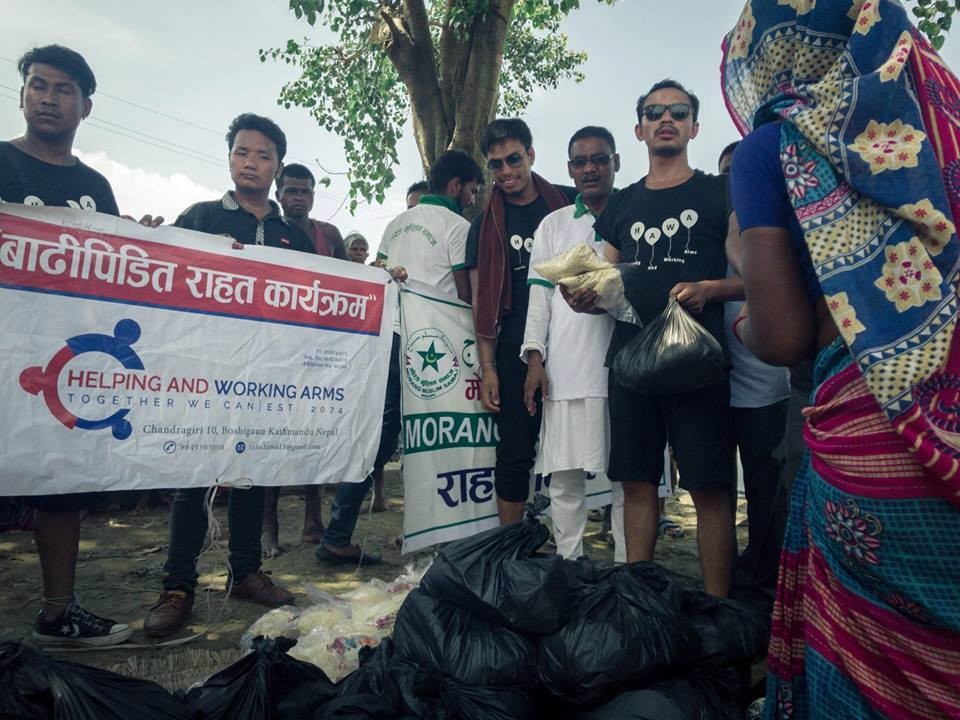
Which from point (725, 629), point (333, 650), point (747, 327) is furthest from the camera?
point (333, 650)

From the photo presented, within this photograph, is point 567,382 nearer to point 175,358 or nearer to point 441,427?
point 441,427

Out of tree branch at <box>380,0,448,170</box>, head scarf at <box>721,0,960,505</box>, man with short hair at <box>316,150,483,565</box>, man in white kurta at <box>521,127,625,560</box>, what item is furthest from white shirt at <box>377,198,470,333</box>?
tree branch at <box>380,0,448,170</box>

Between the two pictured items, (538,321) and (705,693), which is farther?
(538,321)

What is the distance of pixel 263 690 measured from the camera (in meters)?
1.63

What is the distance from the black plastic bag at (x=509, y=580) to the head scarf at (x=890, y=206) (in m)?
0.98

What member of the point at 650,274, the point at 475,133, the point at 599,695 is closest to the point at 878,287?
the point at 599,695

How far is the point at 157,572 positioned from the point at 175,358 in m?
1.53

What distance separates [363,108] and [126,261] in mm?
8508

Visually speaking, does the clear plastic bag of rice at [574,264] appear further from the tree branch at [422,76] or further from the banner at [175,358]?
the tree branch at [422,76]

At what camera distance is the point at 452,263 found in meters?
3.76

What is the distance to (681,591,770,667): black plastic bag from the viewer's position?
176cm

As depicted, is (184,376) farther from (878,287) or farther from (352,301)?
(878,287)

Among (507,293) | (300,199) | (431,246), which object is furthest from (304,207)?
(507,293)

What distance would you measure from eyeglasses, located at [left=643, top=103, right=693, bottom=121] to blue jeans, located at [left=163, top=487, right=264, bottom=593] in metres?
2.45
